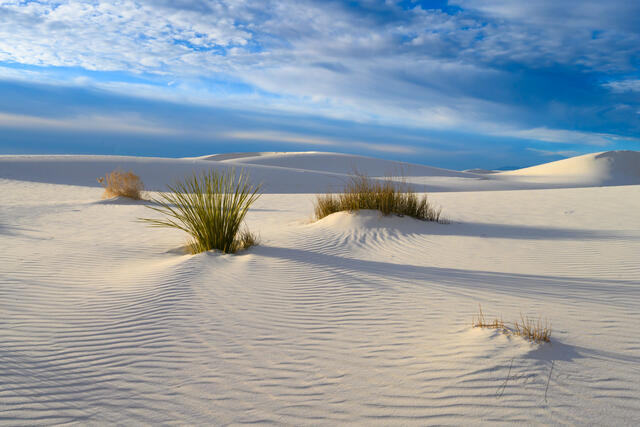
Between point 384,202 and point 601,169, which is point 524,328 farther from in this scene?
point 601,169

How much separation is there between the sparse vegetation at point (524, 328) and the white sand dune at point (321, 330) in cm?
9

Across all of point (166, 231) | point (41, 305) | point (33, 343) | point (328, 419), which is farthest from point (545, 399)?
point (166, 231)

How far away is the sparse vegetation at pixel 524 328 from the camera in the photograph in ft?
9.69

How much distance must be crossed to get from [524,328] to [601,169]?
4521 cm

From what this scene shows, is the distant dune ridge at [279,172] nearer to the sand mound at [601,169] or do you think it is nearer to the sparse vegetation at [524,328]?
the sand mound at [601,169]

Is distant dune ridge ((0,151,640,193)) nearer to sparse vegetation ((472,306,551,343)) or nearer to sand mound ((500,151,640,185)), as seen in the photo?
→ sand mound ((500,151,640,185))

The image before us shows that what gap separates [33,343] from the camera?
10.6 ft

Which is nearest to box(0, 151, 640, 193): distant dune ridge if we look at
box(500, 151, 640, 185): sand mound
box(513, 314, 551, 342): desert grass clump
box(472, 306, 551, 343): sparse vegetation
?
box(500, 151, 640, 185): sand mound

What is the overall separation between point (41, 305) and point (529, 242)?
6.75m

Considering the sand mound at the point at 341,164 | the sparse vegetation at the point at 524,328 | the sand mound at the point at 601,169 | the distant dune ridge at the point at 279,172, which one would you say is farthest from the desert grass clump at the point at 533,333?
the sand mound at the point at 601,169


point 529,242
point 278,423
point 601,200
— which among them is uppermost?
point 601,200

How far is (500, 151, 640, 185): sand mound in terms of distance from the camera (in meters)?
36.7

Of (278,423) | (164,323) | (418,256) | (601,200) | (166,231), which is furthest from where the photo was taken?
(601,200)

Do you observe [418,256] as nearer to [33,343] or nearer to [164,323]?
[164,323]
